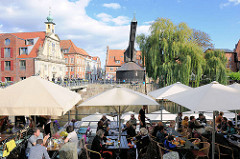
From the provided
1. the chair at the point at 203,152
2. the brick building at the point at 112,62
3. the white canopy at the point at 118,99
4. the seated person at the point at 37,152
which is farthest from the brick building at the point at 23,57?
the chair at the point at 203,152

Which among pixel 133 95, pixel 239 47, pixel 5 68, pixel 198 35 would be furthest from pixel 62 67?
pixel 239 47

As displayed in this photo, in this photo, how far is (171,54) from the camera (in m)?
26.4

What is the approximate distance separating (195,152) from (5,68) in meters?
37.9

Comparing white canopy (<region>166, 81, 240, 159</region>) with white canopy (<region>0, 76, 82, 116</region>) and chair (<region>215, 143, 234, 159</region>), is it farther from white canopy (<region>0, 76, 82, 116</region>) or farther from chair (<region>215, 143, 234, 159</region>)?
white canopy (<region>0, 76, 82, 116</region>)

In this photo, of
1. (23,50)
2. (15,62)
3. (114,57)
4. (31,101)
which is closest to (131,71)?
(23,50)

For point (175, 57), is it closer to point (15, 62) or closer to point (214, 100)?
point (214, 100)

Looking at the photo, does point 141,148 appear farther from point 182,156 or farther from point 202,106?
point 202,106

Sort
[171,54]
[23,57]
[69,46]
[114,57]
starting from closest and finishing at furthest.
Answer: [171,54] < [23,57] < [69,46] < [114,57]

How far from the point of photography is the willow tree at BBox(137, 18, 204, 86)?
25.7 metres

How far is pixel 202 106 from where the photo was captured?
4.21 meters

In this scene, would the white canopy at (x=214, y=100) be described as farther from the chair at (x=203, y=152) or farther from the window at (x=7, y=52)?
the window at (x=7, y=52)

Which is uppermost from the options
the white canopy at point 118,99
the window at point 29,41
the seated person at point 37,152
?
the window at point 29,41

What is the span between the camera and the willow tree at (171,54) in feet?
84.2

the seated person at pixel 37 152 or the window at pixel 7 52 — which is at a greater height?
the window at pixel 7 52
